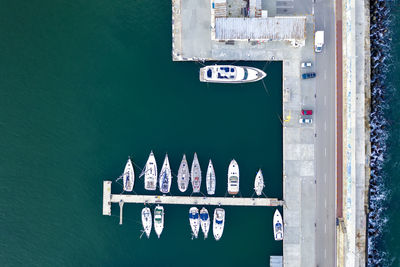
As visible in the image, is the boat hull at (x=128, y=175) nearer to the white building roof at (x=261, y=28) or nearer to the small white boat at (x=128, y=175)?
the small white boat at (x=128, y=175)

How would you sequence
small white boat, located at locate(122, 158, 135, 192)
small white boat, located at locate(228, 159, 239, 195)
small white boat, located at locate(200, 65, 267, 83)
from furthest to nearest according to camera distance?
small white boat, located at locate(122, 158, 135, 192), small white boat, located at locate(228, 159, 239, 195), small white boat, located at locate(200, 65, 267, 83)

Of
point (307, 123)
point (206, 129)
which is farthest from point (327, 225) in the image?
point (206, 129)

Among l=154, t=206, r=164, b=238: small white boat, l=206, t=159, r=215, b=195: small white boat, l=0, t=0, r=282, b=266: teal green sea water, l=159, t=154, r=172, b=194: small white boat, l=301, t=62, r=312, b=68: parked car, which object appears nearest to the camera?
l=301, t=62, r=312, b=68: parked car

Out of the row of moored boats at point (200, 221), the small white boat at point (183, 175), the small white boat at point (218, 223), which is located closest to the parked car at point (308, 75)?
the row of moored boats at point (200, 221)

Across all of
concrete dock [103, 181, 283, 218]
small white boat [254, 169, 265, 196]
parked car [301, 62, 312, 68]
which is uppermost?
parked car [301, 62, 312, 68]

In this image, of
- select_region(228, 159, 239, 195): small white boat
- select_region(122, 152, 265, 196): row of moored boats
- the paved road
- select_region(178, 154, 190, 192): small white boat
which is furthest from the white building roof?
select_region(178, 154, 190, 192): small white boat

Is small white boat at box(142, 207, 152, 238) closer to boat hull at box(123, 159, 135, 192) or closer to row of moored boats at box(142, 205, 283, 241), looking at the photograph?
row of moored boats at box(142, 205, 283, 241)

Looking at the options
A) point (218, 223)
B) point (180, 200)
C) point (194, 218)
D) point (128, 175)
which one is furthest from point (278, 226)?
point (128, 175)

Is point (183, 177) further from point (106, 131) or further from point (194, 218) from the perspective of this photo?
point (106, 131)
